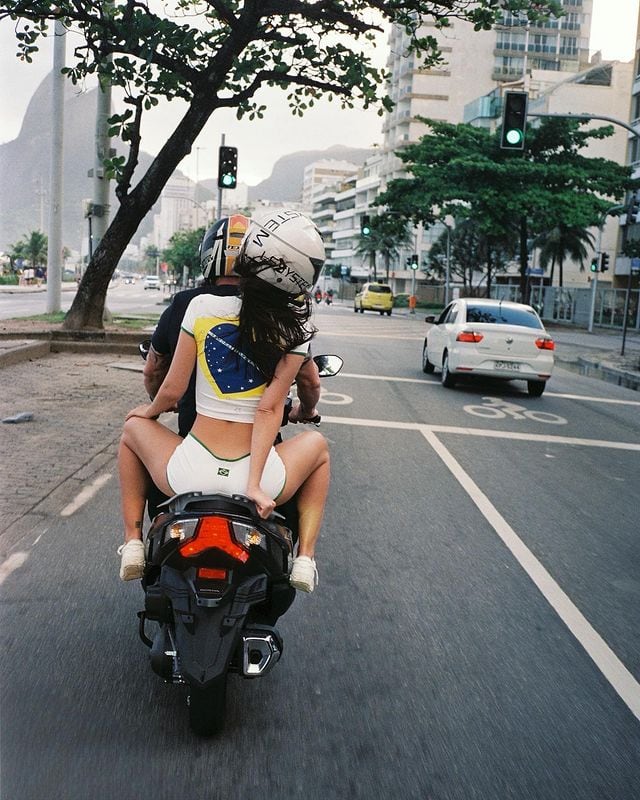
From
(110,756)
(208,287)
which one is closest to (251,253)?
(208,287)

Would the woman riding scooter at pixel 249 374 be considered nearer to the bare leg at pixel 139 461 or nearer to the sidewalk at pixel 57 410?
the bare leg at pixel 139 461

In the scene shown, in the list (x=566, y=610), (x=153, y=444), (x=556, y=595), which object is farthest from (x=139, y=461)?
(x=556, y=595)

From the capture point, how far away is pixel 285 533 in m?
3.31

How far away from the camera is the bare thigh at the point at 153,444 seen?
3.42 m

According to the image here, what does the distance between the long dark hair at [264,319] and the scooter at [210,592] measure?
20.3 inches

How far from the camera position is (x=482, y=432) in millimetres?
10805

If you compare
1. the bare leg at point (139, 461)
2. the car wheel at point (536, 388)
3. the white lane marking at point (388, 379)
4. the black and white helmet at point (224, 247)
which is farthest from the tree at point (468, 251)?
the bare leg at point (139, 461)

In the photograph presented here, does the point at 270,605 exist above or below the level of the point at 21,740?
above

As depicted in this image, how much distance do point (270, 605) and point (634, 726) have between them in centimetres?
142

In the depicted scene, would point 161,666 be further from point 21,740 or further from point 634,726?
point 634,726

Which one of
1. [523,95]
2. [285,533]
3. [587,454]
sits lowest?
[587,454]

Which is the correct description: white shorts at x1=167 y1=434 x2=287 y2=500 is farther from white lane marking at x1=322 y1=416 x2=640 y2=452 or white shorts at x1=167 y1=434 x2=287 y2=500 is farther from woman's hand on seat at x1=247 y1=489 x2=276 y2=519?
white lane marking at x1=322 y1=416 x2=640 y2=452

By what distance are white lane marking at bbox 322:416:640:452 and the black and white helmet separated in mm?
7091

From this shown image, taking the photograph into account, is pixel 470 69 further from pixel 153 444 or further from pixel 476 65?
pixel 153 444
